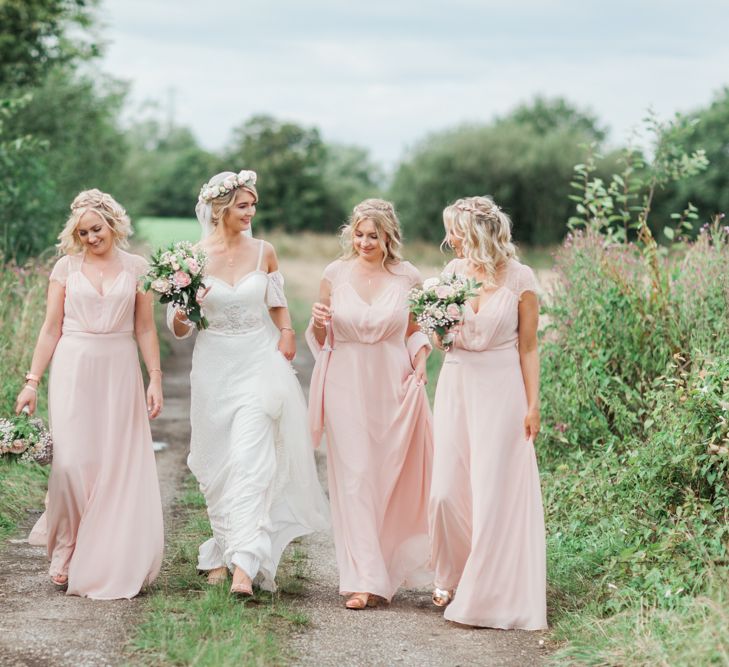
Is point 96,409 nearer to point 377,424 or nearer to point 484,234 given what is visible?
point 377,424

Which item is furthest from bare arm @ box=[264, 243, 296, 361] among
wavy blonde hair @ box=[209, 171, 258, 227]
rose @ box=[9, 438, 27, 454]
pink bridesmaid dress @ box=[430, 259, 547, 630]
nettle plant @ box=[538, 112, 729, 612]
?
nettle plant @ box=[538, 112, 729, 612]

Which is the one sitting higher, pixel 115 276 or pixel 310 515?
pixel 115 276

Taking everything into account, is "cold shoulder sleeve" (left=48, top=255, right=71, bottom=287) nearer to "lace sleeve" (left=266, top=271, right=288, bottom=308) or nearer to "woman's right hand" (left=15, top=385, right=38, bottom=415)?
"woman's right hand" (left=15, top=385, right=38, bottom=415)

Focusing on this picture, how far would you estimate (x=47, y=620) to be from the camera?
5.31 m

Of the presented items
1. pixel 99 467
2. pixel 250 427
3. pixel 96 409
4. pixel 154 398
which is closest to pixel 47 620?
pixel 99 467

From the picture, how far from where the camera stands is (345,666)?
16.4 feet

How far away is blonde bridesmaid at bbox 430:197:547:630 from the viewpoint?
5.71 metres

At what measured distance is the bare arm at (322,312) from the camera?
6.21 metres

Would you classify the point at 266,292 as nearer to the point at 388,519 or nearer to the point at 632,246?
the point at 388,519

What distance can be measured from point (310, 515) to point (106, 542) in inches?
46.0

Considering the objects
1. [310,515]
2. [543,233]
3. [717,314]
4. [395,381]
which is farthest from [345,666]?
[543,233]

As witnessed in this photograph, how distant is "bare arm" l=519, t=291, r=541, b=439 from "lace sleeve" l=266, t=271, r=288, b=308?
55.6 inches

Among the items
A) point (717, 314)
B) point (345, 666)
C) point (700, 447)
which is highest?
point (717, 314)

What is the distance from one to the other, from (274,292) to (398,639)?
7.00 feet
